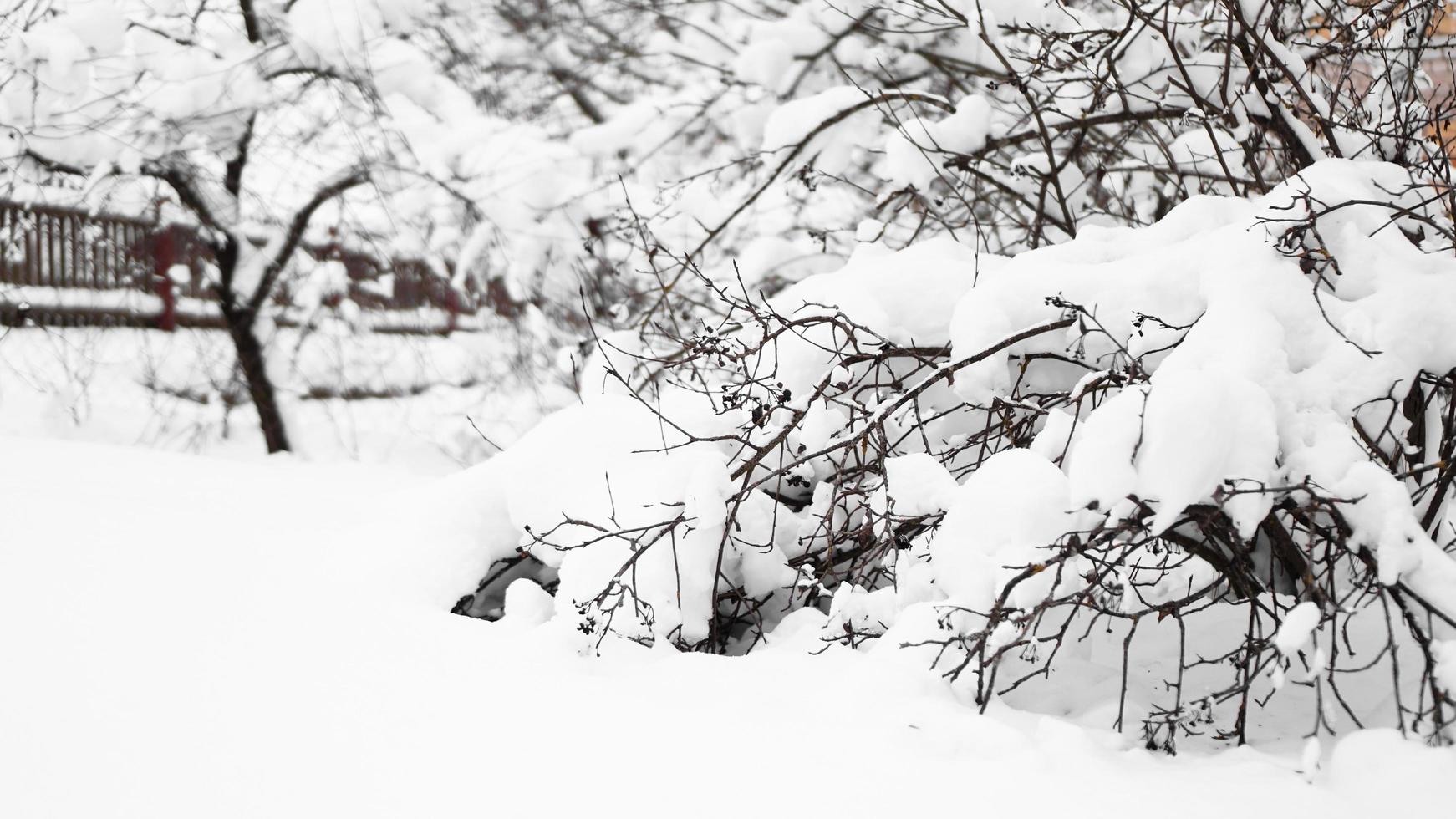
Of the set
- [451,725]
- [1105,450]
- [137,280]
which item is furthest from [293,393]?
[1105,450]

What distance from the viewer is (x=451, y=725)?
196 cm

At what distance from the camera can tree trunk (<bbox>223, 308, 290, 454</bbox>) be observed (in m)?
6.40

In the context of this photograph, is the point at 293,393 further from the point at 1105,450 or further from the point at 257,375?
the point at 1105,450

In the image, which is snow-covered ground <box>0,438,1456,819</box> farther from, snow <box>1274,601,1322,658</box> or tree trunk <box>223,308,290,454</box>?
tree trunk <box>223,308,290,454</box>

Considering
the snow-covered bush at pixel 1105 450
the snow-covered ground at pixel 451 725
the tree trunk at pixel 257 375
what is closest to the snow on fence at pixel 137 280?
the tree trunk at pixel 257 375

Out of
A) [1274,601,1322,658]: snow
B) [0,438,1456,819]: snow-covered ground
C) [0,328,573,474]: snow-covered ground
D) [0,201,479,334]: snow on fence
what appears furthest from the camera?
[0,328,573,474]: snow-covered ground

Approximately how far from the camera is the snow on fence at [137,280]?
19.1 ft

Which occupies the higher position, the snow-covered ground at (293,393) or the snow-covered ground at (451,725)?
the snow-covered ground at (451,725)

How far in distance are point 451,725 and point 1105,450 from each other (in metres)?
1.25

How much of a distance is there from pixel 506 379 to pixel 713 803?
598 cm

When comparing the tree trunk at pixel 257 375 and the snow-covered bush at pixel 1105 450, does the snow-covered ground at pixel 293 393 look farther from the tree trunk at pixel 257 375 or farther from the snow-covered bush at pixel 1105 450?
the snow-covered bush at pixel 1105 450

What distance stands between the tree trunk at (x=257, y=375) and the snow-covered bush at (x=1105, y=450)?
4.00 m

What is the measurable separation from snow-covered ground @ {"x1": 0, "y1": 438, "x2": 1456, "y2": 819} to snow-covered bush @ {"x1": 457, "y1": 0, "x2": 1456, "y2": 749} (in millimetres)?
117

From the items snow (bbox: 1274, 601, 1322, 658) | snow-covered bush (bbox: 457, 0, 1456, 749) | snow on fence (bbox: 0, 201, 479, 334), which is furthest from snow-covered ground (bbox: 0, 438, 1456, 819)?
snow on fence (bbox: 0, 201, 479, 334)
